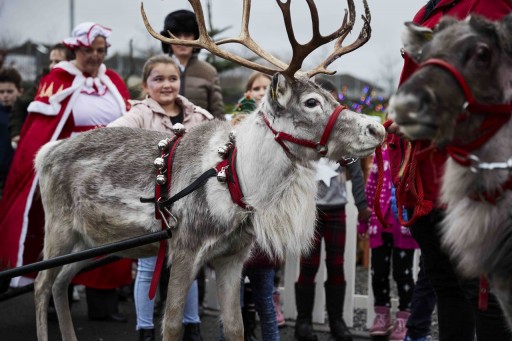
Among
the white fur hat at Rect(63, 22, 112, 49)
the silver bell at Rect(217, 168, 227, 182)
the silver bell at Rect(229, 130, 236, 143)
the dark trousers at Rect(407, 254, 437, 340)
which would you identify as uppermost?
the white fur hat at Rect(63, 22, 112, 49)

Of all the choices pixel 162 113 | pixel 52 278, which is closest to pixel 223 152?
pixel 162 113

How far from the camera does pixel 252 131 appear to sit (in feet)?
14.1

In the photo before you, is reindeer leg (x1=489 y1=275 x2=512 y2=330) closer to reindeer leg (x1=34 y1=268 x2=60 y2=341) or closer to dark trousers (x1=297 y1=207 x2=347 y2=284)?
dark trousers (x1=297 y1=207 x2=347 y2=284)

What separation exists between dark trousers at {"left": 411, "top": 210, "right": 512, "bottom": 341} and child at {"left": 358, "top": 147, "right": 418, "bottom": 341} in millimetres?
2115

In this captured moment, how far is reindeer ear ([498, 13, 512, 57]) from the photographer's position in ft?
8.58

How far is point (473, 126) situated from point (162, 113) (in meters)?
3.23

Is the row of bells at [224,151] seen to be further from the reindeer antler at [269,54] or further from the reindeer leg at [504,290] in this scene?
the reindeer leg at [504,290]

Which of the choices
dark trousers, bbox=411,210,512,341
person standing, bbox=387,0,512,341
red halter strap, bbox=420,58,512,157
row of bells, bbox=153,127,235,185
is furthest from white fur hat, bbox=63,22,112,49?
red halter strap, bbox=420,58,512,157

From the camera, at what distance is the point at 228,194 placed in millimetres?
4203

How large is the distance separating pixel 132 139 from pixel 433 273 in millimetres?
2219

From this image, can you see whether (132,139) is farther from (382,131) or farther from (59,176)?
(382,131)

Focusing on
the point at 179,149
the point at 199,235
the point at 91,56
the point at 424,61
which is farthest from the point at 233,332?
the point at 91,56

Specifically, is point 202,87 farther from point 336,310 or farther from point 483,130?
point 483,130

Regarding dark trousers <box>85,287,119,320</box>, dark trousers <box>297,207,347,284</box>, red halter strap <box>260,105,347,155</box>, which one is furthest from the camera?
dark trousers <box>85,287,119,320</box>
